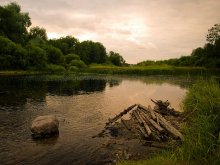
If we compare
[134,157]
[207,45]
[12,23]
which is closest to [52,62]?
[12,23]

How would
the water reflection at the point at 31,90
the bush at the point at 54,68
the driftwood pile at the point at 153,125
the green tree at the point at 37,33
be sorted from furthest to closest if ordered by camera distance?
the green tree at the point at 37,33 < the bush at the point at 54,68 < the water reflection at the point at 31,90 < the driftwood pile at the point at 153,125

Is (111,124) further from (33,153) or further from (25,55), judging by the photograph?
(25,55)

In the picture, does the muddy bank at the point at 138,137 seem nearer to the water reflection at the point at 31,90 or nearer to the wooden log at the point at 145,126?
the wooden log at the point at 145,126

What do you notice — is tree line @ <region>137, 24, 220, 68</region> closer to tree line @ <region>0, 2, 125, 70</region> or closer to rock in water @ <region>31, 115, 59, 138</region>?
tree line @ <region>0, 2, 125, 70</region>

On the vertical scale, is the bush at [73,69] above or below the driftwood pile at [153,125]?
above

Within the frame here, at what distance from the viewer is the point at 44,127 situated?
994 inches

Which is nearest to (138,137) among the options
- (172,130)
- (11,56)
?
(172,130)

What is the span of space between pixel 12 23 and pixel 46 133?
13236cm

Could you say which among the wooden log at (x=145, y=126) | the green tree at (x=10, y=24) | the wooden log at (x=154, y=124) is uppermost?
the green tree at (x=10, y=24)

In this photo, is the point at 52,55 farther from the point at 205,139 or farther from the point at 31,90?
the point at 205,139

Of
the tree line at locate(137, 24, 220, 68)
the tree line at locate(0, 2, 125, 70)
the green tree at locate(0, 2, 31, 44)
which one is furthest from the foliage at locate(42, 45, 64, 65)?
the tree line at locate(137, 24, 220, 68)

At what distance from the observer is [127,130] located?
28.2 m

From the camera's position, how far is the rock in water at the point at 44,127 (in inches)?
984

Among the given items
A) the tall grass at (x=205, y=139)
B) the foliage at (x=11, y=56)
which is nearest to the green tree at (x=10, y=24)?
the foliage at (x=11, y=56)
